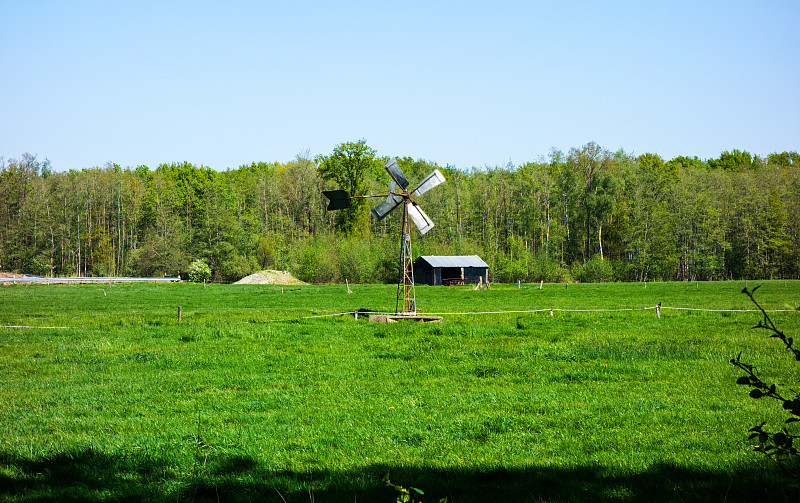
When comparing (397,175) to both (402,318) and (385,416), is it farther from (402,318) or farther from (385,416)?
(385,416)

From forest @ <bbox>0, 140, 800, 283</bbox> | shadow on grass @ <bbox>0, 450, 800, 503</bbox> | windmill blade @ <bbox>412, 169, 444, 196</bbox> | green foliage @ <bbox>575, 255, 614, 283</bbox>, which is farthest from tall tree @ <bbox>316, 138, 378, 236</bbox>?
shadow on grass @ <bbox>0, 450, 800, 503</bbox>

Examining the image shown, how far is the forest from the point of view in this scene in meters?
86.3

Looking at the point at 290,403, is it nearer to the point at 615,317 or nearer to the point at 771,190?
the point at 615,317

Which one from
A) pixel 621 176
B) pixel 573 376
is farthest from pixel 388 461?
pixel 621 176

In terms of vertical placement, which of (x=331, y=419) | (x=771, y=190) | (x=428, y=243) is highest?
(x=771, y=190)

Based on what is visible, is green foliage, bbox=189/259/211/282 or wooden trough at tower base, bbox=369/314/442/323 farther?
green foliage, bbox=189/259/211/282

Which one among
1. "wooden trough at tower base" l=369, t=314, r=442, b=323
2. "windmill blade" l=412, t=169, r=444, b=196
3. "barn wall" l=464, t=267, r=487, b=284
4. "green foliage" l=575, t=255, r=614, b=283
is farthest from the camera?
"green foliage" l=575, t=255, r=614, b=283

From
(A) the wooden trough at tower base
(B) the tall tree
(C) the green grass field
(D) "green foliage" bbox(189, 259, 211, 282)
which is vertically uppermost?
(B) the tall tree

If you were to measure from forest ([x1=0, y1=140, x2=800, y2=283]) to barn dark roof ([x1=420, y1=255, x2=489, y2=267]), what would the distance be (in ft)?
18.7

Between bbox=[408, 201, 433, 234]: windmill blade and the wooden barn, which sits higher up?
bbox=[408, 201, 433, 234]: windmill blade

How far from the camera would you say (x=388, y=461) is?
764 cm

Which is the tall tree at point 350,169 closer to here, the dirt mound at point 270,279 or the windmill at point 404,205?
the dirt mound at point 270,279

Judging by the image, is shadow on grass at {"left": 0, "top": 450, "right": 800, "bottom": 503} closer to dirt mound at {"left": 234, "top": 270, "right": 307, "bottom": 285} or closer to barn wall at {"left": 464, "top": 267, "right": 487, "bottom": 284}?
barn wall at {"left": 464, "top": 267, "right": 487, "bottom": 284}

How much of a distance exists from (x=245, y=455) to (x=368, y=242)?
79.5 m
